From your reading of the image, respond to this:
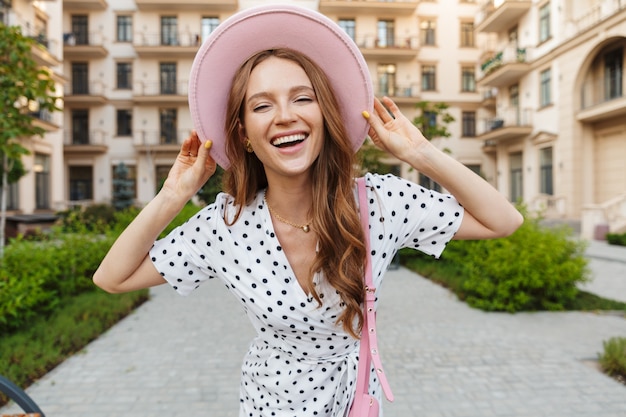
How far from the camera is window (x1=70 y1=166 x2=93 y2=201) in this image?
2978cm

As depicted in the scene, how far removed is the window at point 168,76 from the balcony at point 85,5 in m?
5.03

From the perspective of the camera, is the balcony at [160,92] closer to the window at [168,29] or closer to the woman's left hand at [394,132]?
the window at [168,29]

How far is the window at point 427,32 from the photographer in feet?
99.2

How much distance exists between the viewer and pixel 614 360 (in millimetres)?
4379

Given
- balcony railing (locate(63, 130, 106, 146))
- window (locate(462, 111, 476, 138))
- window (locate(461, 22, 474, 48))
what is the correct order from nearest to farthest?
balcony railing (locate(63, 130, 106, 146))
window (locate(461, 22, 474, 48))
window (locate(462, 111, 476, 138))

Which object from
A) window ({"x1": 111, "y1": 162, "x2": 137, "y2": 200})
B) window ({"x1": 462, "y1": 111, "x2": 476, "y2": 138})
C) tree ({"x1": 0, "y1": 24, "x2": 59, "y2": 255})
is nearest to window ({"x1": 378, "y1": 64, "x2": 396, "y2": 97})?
window ({"x1": 462, "y1": 111, "x2": 476, "y2": 138})

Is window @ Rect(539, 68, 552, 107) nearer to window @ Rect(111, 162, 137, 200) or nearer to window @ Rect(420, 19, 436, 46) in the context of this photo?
window @ Rect(420, 19, 436, 46)

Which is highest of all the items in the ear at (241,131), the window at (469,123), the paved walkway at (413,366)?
the window at (469,123)

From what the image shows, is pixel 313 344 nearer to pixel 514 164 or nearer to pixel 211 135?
pixel 211 135

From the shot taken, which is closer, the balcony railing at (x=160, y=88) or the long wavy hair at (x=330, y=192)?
the long wavy hair at (x=330, y=192)

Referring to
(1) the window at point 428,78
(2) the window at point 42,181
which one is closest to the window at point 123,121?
(2) the window at point 42,181

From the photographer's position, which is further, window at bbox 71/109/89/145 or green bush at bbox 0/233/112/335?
window at bbox 71/109/89/145

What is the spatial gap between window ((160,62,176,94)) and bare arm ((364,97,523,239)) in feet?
99.3

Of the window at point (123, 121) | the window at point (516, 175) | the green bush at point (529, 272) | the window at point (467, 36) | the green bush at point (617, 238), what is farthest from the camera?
the window at point (467, 36)
